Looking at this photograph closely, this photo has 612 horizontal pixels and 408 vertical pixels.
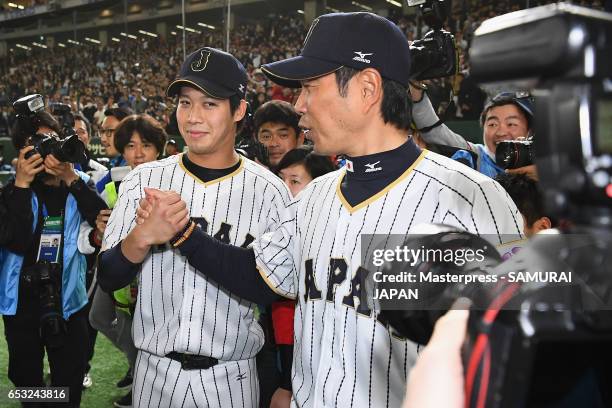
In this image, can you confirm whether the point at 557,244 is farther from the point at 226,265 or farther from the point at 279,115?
the point at 279,115

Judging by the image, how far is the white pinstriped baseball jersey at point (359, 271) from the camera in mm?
1412

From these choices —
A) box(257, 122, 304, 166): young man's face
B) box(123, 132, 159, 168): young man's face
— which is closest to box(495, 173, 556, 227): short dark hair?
box(257, 122, 304, 166): young man's face

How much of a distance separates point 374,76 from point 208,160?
0.90 meters

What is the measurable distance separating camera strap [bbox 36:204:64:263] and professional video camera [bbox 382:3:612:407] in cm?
279

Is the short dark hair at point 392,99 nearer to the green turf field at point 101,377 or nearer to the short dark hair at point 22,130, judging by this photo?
the short dark hair at point 22,130

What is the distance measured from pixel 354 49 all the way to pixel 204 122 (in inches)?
33.9

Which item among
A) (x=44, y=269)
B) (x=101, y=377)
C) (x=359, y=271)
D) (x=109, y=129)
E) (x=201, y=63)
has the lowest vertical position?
(x=101, y=377)

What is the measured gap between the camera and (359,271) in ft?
4.82

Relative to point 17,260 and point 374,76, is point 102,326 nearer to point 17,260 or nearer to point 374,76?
point 17,260

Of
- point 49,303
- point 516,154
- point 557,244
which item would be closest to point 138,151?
point 49,303

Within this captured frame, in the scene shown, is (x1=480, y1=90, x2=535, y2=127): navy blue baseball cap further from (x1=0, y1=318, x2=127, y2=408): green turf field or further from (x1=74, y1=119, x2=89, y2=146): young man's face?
(x1=74, y1=119, x2=89, y2=146): young man's face

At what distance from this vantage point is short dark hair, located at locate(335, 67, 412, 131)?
→ 1550 mm

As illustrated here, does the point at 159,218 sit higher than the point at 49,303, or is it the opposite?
the point at 159,218

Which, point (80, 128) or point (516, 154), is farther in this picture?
point (80, 128)
